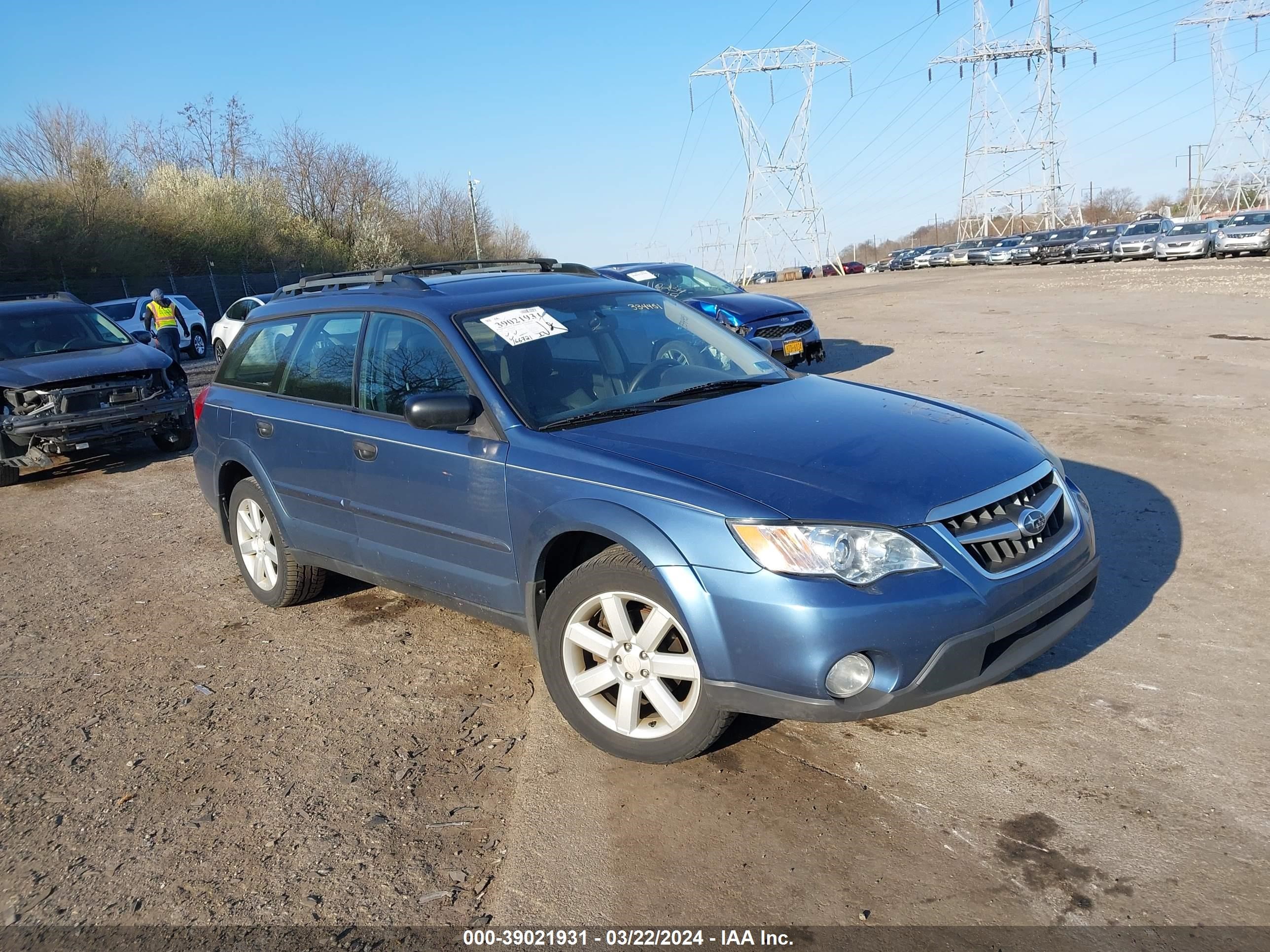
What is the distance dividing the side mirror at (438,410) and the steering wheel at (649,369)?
73 cm

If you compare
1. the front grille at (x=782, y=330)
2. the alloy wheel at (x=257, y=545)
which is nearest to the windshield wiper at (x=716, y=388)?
the alloy wheel at (x=257, y=545)

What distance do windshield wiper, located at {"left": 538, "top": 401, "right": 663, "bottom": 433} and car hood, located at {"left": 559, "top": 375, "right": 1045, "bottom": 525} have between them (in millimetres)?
61

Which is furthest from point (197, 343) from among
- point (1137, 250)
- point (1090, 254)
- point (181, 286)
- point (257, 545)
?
point (1090, 254)

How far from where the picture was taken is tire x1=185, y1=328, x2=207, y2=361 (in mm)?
27203

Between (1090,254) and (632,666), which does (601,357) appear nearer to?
(632,666)

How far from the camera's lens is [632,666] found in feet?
11.3

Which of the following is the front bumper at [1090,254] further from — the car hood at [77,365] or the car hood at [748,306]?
the car hood at [77,365]

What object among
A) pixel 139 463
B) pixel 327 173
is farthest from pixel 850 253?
pixel 139 463

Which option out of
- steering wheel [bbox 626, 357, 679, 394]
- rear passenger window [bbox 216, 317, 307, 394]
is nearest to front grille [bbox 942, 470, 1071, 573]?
steering wheel [bbox 626, 357, 679, 394]

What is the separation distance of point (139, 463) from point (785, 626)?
10.2 meters

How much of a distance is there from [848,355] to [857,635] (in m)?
12.4

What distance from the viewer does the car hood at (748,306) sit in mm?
12797

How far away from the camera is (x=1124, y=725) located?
139 inches

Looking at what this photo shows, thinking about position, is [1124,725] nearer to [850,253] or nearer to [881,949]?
[881,949]
